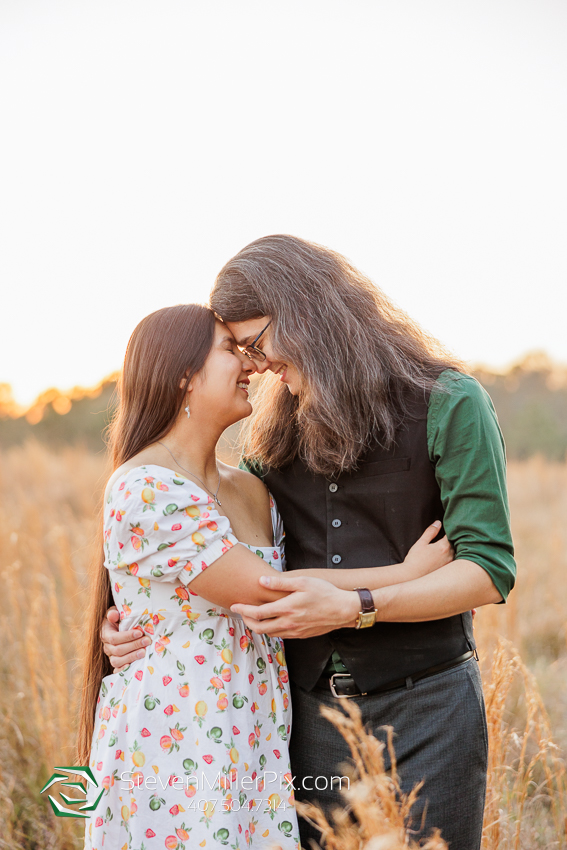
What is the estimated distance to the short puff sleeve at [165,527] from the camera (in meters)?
1.66

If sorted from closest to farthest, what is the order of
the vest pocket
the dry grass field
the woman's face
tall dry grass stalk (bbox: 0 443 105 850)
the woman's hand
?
the woman's hand, the vest pocket, the woman's face, the dry grass field, tall dry grass stalk (bbox: 0 443 105 850)

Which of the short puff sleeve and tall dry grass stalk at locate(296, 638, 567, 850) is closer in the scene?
tall dry grass stalk at locate(296, 638, 567, 850)

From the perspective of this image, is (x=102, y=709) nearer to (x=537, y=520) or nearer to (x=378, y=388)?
(x=378, y=388)

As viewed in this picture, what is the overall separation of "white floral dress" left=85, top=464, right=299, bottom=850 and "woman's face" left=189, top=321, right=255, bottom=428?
28 centimetres

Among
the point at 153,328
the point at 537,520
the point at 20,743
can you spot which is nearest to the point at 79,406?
the point at 537,520

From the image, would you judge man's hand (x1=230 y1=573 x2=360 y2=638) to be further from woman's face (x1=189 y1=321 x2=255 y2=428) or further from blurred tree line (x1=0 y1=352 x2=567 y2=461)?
blurred tree line (x1=0 y1=352 x2=567 y2=461)

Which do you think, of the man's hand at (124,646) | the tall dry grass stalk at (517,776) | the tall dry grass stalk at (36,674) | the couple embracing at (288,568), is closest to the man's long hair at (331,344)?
the couple embracing at (288,568)

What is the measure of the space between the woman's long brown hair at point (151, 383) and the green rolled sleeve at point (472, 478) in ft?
2.44

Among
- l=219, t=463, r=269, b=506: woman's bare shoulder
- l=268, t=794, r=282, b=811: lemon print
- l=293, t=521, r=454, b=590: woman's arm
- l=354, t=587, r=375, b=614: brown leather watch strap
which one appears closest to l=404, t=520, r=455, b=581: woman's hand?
l=293, t=521, r=454, b=590: woman's arm

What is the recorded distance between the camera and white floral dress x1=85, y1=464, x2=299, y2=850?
65.5 inches

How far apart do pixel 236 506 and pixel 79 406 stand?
13.3 m

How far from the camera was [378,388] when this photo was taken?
1898 mm

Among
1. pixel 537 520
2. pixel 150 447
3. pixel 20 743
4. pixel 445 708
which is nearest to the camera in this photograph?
pixel 445 708

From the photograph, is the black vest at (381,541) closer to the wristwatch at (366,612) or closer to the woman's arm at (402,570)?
the woman's arm at (402,570)
